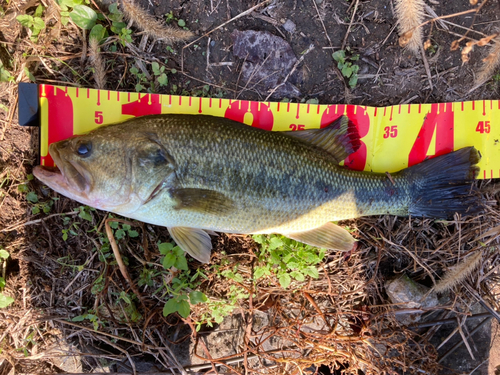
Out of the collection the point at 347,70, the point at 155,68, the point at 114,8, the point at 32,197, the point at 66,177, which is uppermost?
the point at 114,8

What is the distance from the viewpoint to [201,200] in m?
2.58

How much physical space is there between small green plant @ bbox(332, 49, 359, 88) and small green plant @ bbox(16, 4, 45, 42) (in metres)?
2.81

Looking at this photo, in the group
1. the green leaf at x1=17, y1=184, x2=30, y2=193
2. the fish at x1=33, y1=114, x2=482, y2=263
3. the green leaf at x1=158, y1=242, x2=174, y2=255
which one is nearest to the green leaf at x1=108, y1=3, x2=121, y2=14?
the fish at x1=33, y1=114, x2=482, y2=263

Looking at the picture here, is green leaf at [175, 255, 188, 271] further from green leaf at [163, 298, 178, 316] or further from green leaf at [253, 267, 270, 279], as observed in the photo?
green leaf at [253, 267, 270, 279]

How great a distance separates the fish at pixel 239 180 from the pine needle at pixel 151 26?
0.95 meters

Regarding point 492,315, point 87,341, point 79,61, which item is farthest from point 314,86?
point 87,341

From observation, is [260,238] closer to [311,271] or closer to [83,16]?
[311,271]

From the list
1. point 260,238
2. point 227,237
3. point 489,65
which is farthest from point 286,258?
point 489,65

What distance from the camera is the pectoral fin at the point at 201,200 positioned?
8.43 ft

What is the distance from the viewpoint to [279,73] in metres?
3.27

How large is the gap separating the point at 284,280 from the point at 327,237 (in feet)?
1.85

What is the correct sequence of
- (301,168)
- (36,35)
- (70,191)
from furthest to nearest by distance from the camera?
(36,35)
(301,168)
(70,191)

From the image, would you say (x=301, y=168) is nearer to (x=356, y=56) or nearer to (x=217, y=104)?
(x=217, y=104)

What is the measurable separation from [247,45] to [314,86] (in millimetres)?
784
